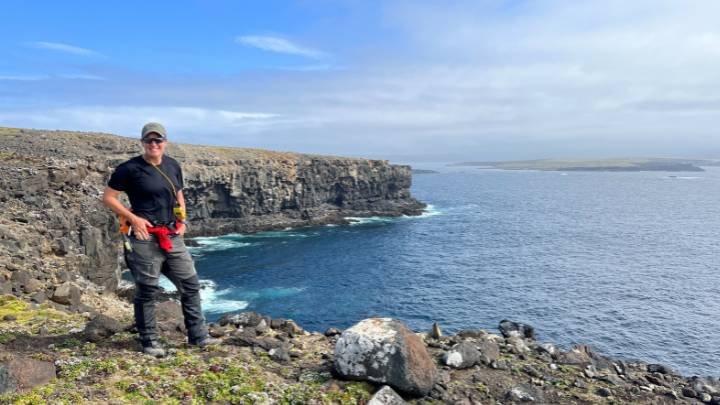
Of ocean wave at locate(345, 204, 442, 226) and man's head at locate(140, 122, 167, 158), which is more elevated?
man's head at locate(140, 122, 167, 158)

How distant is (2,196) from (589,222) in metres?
101

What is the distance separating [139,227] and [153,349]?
7.78 feet

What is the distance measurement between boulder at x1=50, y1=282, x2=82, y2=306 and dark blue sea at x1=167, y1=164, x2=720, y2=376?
84.0ft

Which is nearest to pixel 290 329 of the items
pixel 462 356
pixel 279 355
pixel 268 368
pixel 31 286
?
pixel 279 355

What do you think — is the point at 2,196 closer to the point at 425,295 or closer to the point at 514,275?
the point at 425,295

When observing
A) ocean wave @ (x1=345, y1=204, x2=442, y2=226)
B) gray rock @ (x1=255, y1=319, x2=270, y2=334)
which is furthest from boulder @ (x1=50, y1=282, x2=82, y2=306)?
ocean wave @ (x1=345, y1=204, x2=442, y2=226)

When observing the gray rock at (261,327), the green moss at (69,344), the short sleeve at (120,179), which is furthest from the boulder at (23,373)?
the gray rock at (261,327)

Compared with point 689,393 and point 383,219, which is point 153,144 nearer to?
point 689,393

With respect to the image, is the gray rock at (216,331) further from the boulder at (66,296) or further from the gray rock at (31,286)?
the gray rock at (31,286)

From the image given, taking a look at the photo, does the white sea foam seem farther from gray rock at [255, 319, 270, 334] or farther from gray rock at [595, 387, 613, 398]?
gray rock at [595, 387, 613, 398]

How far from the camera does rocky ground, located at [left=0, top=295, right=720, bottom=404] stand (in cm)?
733

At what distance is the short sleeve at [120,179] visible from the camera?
7945 mm

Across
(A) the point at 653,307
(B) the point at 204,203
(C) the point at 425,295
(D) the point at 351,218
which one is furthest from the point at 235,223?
(A) the point at 653,307

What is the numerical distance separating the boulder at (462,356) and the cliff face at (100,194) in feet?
40.5
